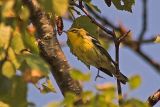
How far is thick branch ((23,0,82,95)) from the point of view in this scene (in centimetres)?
210

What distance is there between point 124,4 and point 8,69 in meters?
1.66

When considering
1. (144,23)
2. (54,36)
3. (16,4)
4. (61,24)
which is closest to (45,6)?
(16,4)

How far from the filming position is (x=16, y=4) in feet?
5.13

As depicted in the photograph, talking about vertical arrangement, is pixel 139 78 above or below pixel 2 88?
below

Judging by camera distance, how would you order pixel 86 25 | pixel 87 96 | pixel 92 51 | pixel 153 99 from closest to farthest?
pixel 87 96 < pixel 153 99 < pixel 86 25 < pixel 92 51

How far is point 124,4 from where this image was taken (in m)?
3.11

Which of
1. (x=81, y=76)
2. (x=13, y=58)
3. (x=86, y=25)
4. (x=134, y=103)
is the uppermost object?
(x=86, y=25)

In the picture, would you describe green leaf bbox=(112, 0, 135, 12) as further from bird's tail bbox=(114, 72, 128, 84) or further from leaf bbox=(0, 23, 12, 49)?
leaf bbox=(0, 23, 12, 49)

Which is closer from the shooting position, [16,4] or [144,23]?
[16,4]

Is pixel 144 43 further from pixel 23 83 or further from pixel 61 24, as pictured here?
pixel 61 24

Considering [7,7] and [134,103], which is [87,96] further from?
[7,7]

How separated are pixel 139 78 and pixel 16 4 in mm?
423

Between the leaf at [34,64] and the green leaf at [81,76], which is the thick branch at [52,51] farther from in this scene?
the green leaf at [81,76]

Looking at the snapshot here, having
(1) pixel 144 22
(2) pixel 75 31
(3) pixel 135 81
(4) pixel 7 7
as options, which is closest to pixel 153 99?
(1) pixel 144 22
